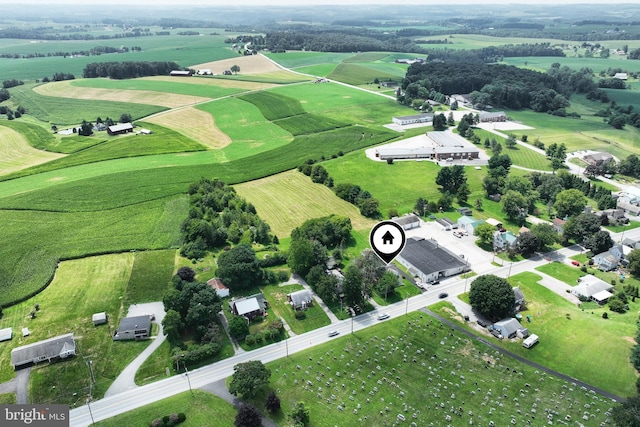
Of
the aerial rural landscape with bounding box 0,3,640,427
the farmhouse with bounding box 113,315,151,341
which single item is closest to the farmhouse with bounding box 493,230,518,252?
the aerial rural landscape with bounding box 0,3,640,427

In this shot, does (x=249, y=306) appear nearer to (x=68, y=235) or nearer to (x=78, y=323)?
(x=78, y=323)

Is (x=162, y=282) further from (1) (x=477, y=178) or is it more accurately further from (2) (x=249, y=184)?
(1) (x=477, y=178)

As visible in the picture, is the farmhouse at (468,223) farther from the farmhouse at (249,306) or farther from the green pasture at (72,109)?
the green pasture at (72,109)

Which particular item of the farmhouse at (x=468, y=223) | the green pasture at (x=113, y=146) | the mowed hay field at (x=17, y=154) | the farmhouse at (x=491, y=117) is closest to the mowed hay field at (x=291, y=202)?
the farmhouse at (x=468, y=223)

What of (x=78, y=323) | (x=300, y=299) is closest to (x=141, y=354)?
(x=78, y=323)

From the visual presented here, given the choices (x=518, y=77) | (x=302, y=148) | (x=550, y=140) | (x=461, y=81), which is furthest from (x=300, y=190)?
(x=518, y=77)

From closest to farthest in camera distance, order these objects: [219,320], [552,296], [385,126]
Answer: [219,320]
[552,296]
[385,126]
